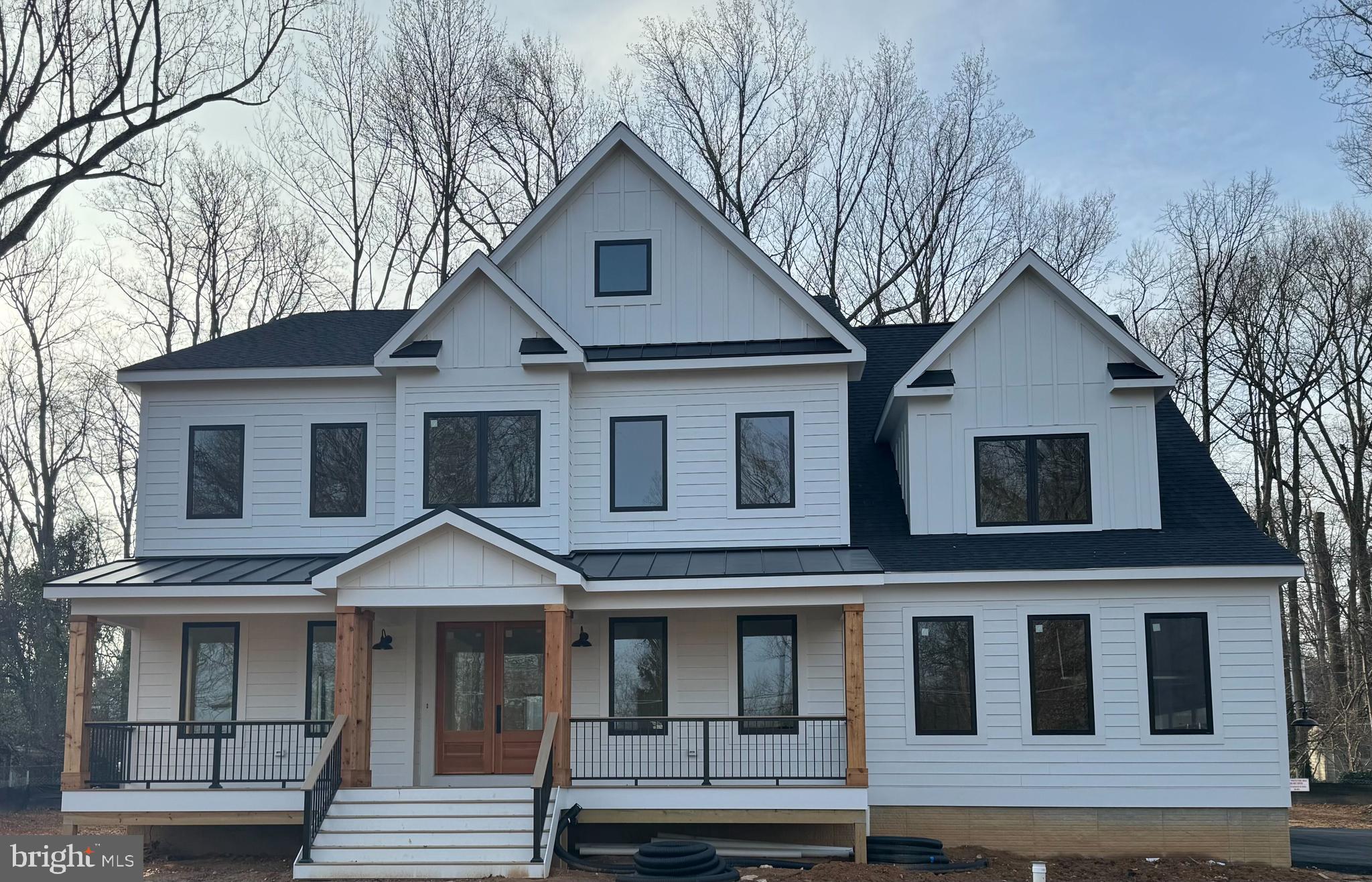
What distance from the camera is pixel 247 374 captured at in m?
18.3

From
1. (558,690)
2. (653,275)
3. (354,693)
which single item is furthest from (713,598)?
(653,275)

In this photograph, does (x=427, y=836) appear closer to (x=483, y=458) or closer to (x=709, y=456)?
(x=483, y=458)

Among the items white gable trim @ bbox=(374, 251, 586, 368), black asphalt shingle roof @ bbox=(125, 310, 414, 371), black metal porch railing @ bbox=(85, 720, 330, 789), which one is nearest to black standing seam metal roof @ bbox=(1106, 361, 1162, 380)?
white gable trim @ bbox=(374, 251, 586, 368)

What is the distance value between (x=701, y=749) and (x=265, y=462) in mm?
7987

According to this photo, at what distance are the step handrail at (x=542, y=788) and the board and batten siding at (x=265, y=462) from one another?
4.86 meters

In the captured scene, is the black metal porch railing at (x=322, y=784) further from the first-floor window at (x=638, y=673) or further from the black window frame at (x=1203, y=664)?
the black window frame at (x=1203, y=664)

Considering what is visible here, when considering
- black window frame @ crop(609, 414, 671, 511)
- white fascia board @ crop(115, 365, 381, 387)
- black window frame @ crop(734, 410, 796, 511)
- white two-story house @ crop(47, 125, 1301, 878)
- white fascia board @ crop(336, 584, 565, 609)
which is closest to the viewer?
white fascia board @ crop(336, 584, 565, 609)

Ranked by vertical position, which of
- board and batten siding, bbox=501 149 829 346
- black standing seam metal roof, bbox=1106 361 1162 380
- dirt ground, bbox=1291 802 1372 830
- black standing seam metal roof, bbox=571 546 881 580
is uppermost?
board and batten siding, bbox=501 149 829 346

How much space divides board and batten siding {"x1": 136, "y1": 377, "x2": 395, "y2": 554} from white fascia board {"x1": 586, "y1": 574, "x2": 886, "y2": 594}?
13.8ft

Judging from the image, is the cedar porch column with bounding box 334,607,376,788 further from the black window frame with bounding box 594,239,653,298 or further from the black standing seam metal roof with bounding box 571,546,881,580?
the black window frame with bounding box 594,239,653,298

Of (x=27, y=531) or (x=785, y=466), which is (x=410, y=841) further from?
(x=27, y=531)

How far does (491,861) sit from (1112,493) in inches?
397

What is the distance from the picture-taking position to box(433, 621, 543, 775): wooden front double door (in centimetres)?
1734

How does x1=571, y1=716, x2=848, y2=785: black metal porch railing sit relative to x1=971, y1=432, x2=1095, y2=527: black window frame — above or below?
below
